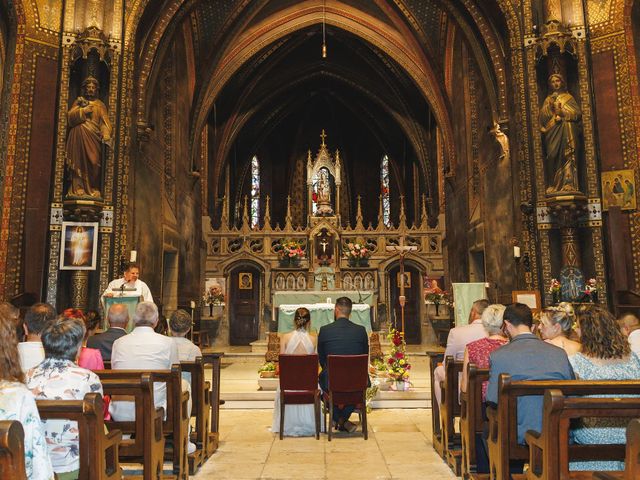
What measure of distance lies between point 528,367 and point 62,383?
9.43ft

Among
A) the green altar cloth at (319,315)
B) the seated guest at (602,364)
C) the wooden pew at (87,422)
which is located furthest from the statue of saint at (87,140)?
the seated guest at (602,364)

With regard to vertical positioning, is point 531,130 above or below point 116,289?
above

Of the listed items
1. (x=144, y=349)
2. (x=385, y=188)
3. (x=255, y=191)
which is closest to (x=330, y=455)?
(x=144, y=349)

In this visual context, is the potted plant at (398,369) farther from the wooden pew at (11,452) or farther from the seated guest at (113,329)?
the wooden pew at (11,452)

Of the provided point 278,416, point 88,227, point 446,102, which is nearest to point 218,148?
point 446,102

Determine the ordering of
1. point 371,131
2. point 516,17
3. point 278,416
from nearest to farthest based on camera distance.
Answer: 1. point 278,416
2. point 516,17
3. point 371,131

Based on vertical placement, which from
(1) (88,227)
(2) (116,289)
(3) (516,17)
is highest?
(3) (516,17)

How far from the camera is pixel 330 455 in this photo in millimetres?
5746

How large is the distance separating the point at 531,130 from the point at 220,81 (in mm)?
10762

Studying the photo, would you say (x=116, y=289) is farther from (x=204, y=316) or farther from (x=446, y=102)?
(x=446, y=102)

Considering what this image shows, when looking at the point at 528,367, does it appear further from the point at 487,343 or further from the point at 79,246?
the point at 79,246

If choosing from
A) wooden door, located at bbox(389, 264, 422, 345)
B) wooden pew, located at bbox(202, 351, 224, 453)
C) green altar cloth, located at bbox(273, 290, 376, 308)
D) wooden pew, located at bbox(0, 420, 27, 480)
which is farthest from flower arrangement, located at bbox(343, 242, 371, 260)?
wooden pew, located at bbox(0, 420, 27, 480)

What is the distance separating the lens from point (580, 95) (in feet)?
34.0

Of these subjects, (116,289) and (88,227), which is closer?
(116,289)
